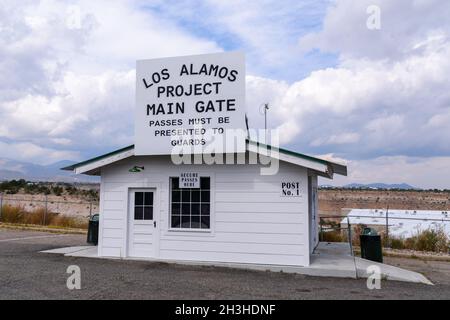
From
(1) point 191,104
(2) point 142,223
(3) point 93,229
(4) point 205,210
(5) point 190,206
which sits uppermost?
Result: (1) point 191,104

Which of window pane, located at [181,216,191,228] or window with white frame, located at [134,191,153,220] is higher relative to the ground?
window with white frame, located at [134,191,153,220]

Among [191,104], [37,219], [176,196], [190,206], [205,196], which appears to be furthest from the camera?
[37,219]

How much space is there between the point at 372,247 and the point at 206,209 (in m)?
5.14

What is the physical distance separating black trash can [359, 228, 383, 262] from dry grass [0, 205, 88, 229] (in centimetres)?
1561

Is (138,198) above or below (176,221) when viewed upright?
above

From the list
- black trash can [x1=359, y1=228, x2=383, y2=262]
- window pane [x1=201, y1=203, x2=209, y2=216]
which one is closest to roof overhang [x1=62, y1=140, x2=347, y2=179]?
window pane [x1=201, y1=203, x2=209, y2=216]

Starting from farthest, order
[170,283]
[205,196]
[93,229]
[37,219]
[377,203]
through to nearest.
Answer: [377,203] < [37,219] < [93,229] < [205,196] < [170,283]

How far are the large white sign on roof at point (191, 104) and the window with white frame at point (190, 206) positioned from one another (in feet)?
3.69

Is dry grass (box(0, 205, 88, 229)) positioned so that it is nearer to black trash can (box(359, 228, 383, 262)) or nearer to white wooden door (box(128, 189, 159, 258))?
white wooden door (box(128, 189, 159, 258))

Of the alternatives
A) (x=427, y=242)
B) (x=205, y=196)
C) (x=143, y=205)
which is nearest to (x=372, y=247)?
(x=205, y=196)

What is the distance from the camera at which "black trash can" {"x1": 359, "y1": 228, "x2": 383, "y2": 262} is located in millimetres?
13500

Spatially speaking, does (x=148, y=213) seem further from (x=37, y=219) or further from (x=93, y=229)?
(x=37, y=219)

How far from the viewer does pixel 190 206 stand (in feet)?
42.0
